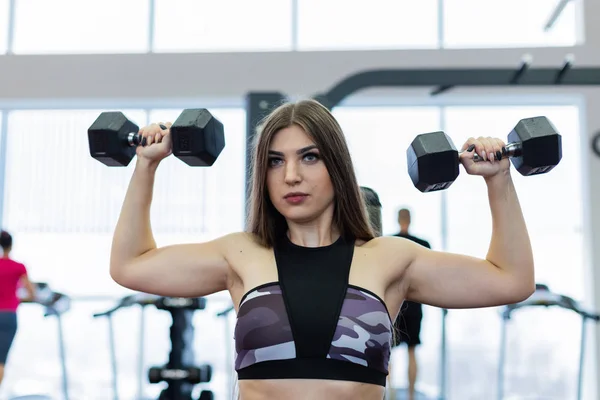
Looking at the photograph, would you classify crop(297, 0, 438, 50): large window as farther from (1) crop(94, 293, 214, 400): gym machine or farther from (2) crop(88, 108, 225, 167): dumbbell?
(2) crop(88, 108, 225, 167): dumbbell

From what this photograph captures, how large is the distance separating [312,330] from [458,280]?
1.05ft

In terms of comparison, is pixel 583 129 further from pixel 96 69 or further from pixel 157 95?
pixel 96 69

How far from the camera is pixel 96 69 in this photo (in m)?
7.01

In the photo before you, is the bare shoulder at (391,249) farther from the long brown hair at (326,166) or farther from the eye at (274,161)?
the eye at (274,161)

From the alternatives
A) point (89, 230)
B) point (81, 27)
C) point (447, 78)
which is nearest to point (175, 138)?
point (447, 78)

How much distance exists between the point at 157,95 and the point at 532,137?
578 centimetres

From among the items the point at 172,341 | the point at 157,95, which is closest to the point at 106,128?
the point at 172,341

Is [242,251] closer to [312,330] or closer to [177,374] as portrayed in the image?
[312,330]

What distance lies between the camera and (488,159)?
4.86 feet

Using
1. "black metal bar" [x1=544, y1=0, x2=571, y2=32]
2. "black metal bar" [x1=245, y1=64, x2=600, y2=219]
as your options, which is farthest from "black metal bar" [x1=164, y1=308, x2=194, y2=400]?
"black metal bar" [x1=544, y1=0, x2=571, y2=32]

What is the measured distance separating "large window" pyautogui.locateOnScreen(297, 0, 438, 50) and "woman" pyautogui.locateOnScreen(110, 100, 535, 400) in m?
5.73

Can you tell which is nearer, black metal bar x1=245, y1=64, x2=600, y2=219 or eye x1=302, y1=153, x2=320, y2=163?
eye x1=302, y1=153, x2=320, y2=163

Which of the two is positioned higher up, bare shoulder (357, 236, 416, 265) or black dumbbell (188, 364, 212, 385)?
bare shoulder (357, 236, 416, 265)

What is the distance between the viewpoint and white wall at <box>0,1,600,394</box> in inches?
263
